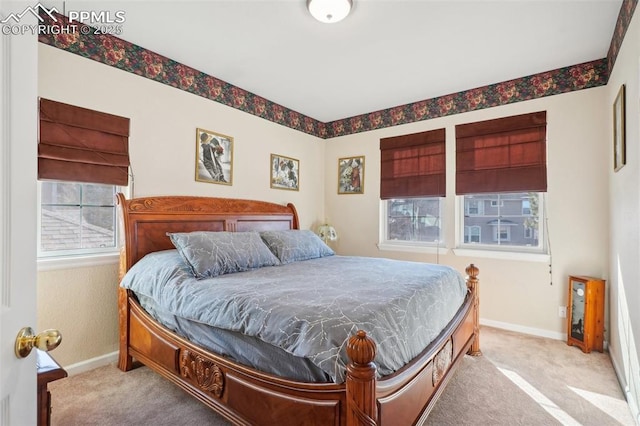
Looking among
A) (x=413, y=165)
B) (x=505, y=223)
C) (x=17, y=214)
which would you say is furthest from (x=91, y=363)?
(x=505, y=223)

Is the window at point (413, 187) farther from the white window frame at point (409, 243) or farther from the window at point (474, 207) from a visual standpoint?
the window at point (474, 207)

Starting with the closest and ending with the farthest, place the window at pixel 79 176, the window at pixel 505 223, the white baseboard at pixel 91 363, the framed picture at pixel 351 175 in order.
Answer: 1. the window at pixel 79 176
2. the white baseboard at pixel 91 363
3. the window at pixel 505 223
4. the framed picture at pixel 351 175

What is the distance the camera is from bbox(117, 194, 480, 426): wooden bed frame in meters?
1.19

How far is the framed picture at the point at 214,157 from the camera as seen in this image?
3168 millimetres

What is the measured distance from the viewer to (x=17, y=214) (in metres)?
0.67

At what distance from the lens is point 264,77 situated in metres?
3.23

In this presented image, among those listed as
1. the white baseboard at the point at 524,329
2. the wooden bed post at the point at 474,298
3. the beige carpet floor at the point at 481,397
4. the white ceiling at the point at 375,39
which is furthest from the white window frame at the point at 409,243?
the white ceiling at the point at 375,39

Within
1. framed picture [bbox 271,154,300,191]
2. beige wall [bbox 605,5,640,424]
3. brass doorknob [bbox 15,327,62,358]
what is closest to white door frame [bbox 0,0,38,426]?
brass doorknob [bbox 15,327,62,358]

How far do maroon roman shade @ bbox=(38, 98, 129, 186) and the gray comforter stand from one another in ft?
2.59

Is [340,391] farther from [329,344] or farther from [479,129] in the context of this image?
[479,129]

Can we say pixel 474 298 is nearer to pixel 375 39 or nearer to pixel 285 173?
pixel 375 39

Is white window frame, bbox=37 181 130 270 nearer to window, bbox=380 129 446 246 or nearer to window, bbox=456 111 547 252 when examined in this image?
window, bbox=380 129 446 246

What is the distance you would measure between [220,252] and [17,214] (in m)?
1.74

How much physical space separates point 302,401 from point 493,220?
10.0ft
